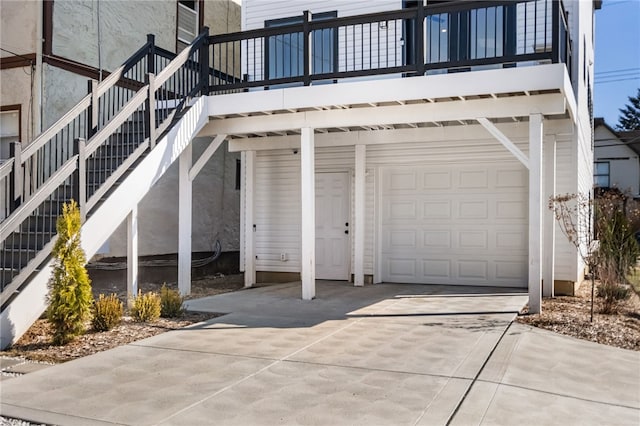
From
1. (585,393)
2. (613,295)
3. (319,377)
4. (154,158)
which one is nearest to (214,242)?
(154,158)

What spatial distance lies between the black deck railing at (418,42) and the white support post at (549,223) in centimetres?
157

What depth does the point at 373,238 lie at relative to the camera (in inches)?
461

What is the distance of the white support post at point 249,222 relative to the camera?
1220cm

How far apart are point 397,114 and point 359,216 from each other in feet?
8.83

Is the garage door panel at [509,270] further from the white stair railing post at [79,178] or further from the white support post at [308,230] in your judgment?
the white stair railing post at [79,178]

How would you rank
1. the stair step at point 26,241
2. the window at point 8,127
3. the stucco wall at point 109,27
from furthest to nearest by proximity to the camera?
1. the stucco wall at point 109,27
2. the window at point 8,127
3. the stair step at point 26,241

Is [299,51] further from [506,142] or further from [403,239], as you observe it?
[506,142]

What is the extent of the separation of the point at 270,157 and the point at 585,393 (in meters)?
8.84

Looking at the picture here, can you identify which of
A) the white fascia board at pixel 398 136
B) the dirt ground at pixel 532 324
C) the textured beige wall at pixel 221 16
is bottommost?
the dirt ground at pixel 532 324

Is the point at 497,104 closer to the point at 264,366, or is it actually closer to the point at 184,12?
the point at 264,366

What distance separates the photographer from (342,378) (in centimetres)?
505

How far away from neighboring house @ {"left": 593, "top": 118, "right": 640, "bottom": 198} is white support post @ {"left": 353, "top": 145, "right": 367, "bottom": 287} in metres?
24.2

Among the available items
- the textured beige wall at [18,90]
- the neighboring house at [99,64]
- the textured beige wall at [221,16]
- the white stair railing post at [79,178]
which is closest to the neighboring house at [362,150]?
the white stair railing post at [79,178]

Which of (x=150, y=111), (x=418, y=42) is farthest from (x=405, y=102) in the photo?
(x=150, y=111)
